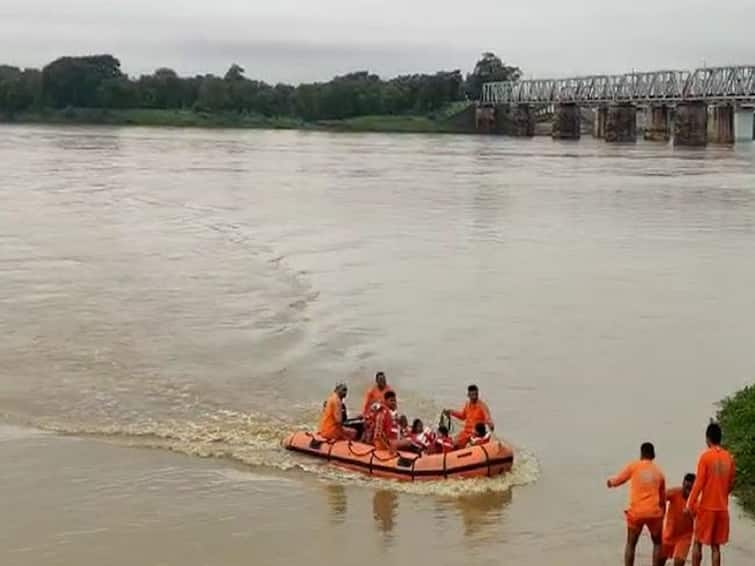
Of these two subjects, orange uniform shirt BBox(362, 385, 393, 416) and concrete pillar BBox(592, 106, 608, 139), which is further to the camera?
concrete pillar BBox(592, 106, 608, 139)

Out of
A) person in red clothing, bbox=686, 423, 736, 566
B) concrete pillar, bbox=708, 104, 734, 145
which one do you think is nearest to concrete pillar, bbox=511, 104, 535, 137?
concrete pillar, bbox=708, 104, 734, 145

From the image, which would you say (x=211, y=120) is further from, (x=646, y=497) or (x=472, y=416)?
(x=646, y=497)

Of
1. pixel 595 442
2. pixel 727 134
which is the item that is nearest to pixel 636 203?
pixel 595 442

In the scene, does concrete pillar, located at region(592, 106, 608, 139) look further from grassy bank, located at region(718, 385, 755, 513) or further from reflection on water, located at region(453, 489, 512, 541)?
reflection on water, located at region(453, 489, 512, 541)

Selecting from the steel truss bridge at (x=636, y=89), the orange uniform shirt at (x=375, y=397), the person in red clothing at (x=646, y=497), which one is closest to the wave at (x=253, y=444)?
the orange uniform shirt at (x=375, y=397)

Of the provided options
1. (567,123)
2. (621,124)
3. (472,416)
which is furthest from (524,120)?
(472,416)

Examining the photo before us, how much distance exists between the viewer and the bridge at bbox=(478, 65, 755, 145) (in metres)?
145

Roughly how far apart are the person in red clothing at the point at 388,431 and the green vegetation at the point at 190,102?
17393 cm

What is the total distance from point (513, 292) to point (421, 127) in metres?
160

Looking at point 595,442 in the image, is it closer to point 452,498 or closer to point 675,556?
point 452,498

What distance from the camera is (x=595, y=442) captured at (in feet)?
66.6

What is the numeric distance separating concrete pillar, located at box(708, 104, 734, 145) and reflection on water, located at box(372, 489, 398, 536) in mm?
138698

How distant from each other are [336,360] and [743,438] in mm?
Result: 11142

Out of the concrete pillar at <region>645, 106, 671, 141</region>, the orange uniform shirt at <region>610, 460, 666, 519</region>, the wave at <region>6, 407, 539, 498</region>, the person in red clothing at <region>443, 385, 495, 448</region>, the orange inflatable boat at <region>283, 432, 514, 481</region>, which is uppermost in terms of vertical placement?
the concrete pillar at <region>645, 106, 671, 141</region>
